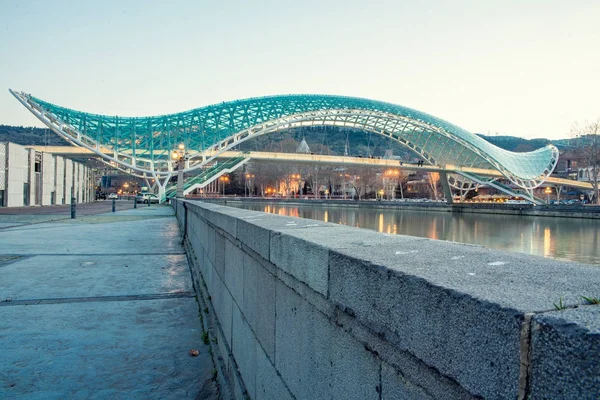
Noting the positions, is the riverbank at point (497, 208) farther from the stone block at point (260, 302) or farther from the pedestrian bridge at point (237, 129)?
the stone block at point (260, 302)

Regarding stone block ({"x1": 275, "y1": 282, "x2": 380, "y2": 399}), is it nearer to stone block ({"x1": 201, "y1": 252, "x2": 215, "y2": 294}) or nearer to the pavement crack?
stone block ({"x1": 201, "y1": 252, "x2": 215, "y2": 294})

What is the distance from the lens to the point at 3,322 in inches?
226

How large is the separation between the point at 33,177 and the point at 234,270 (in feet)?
155

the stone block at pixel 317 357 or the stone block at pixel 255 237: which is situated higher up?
the stone block at pixel 255 237

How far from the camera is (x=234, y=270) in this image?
4398mm

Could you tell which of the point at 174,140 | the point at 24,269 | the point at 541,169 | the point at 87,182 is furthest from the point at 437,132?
the point at 24,269

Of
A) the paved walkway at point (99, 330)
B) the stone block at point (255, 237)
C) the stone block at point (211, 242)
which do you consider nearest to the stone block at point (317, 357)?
the stone block at point (255, 237)

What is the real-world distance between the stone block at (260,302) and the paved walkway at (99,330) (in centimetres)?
117

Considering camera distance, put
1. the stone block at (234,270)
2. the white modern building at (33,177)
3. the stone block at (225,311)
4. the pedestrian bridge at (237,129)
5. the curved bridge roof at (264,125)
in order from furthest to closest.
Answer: the curved bridge roof at (264,125)
the pedestrian bridge at (237,129)
the white modern building at (33,177)
the stone block at (225,311)
the stone block at (234,270)

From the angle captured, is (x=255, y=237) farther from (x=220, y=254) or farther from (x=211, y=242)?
(x=211, y=242)

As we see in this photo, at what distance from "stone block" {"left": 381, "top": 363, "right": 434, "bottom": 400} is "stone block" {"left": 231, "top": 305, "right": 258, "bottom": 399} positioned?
1867 mm

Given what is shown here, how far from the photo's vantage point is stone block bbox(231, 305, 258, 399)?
333 centimetres

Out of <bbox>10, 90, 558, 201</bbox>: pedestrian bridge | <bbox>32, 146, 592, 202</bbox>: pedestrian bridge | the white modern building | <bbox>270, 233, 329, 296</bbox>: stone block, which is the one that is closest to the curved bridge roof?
<bbox>10, 90, 558, 201</bbox>: pedestrian bridge

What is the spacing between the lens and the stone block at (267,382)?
2611 millimetres
